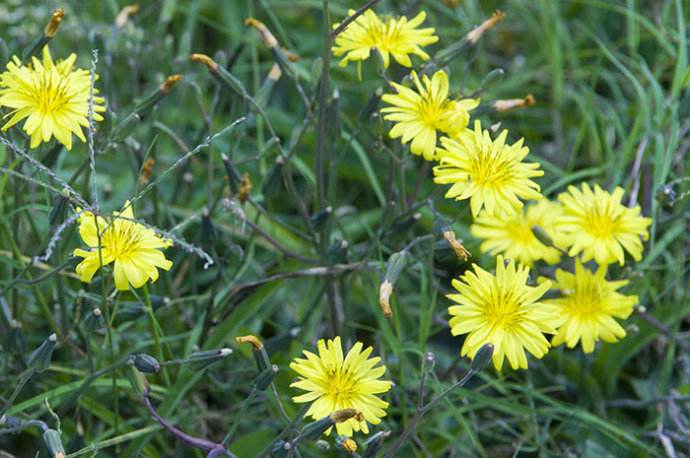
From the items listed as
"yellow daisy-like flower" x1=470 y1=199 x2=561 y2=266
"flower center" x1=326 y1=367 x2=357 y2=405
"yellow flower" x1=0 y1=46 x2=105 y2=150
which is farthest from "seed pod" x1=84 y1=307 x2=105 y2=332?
"yellow daisy-like flower" x1=470 y1=199 x2=561 y2=266

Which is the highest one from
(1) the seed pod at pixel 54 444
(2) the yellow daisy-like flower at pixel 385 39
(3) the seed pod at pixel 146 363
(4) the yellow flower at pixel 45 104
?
(2) the yellow daisy-like flower at pixel 385 39

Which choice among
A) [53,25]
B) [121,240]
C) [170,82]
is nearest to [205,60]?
[170,82]

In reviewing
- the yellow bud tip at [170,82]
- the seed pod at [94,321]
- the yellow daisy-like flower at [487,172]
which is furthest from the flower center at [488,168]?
the seed pod at [94,321]

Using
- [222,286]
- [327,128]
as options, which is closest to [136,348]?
[222,286]

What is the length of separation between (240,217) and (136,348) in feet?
1.15

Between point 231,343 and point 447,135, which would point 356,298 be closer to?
point 231,343

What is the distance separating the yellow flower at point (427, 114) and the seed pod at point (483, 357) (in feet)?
1.32

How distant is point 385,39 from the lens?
74.5 inches

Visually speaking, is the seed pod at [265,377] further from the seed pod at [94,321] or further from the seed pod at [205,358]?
the seed pod at [94,321]

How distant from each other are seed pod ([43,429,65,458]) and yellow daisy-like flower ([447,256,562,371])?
65 centimetres

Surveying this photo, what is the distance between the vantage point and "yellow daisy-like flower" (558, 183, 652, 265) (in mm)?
1851

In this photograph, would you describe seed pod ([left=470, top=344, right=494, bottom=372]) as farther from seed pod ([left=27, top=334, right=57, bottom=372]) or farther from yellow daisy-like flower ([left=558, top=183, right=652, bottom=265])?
seed pod ([left=27, top=334, right=57, bottom=372])

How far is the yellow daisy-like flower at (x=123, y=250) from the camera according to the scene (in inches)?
60.0

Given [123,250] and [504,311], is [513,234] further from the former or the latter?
[123,250]
